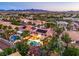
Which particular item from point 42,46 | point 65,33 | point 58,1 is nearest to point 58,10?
point 58,1

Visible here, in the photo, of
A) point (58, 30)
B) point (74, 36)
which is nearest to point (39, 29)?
point (58, 30)

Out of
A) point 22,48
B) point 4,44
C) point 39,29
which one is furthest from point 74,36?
point 4,44

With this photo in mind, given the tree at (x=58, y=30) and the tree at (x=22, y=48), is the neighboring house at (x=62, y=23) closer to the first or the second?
the tree at (x=58, y=30)

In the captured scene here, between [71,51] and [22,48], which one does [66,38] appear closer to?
[71,51]

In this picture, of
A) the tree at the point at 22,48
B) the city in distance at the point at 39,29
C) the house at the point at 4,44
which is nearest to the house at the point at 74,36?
the city in distance at the point at 39,29

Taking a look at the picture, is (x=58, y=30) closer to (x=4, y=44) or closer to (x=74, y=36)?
(x=74, y=36)

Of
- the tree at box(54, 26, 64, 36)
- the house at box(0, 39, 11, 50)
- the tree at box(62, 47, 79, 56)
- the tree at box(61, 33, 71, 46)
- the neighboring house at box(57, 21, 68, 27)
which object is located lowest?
the tree at box(62, 47, 79, 56)

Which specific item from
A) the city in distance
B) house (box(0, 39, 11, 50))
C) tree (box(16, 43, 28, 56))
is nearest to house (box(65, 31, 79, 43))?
the city in distance

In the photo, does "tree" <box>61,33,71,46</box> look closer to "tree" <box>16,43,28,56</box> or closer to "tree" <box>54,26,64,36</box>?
"tree" <box>54,26,64,36</box>

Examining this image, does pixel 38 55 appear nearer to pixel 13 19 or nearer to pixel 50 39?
pixel 50 39

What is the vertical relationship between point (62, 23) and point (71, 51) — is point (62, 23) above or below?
above

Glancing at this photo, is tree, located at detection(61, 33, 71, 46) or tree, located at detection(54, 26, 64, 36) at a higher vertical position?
tree, located at detection(54, 26, 64, 36)

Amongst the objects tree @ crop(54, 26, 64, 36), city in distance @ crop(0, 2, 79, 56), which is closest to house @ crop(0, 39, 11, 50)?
city in distance @ crop(0, 2, 79, 56)

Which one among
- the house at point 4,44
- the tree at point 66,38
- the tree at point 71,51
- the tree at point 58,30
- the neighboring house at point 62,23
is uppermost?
the neighboring house at point 62,23
